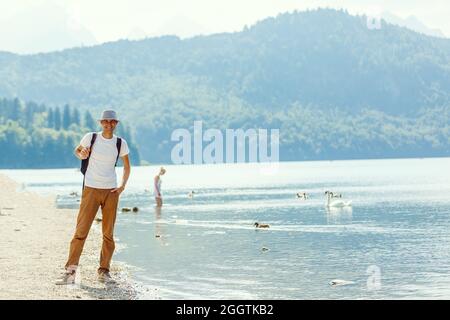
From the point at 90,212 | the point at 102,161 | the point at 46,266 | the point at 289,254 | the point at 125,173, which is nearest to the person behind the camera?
the point at 102,161

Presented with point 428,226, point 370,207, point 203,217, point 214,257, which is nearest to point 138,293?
point 214,257

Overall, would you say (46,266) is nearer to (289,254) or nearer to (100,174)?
(100,174)

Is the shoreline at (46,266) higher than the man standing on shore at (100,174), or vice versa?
the man standing on shore at (100,174)

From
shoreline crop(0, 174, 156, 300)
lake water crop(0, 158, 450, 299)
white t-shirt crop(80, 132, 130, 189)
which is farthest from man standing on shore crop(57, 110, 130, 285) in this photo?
lake water crop(0, 158, 450, 299)

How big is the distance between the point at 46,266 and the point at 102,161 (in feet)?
16.9

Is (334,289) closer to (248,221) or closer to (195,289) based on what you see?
(195,289)

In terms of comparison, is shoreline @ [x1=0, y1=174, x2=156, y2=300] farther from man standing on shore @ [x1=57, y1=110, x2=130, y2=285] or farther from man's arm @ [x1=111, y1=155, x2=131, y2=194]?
man's arm @ [x1=111, y1=155, x2=131, y2=194]

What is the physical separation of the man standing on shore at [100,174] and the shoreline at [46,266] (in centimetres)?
90

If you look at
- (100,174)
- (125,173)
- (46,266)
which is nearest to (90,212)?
(100,174)

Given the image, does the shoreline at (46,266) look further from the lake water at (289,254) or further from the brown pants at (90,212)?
the lake water at (289,254)

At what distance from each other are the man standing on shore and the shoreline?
0.90m

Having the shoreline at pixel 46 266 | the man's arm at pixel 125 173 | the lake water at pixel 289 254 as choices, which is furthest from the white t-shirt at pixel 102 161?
the lake water at pixel 289 254

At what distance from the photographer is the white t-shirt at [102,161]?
17297 millimetres

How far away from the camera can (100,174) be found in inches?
688
